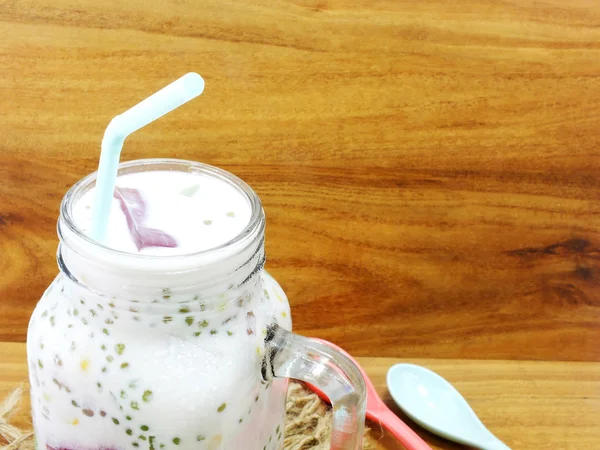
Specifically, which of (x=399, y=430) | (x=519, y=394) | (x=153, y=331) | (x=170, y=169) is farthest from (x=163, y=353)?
(x=519, y=394)

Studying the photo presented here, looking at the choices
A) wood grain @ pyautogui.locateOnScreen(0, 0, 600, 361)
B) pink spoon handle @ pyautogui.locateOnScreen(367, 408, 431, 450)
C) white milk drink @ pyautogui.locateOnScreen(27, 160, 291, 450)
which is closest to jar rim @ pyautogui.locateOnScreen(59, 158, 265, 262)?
white milk drink @ pyautogui.locateOnScreen(27, 160, 291, 450)

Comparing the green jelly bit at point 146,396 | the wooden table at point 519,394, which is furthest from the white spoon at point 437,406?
the green jelly bit at point 146,396

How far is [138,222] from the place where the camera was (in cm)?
41

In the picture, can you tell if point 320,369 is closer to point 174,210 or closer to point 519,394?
point 174,210

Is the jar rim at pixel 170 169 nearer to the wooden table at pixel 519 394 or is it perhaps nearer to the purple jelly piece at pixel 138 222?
the purple jelly piece at pixel 138 222

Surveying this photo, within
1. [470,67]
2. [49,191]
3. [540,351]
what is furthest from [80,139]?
[540,351]

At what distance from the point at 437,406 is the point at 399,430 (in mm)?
64

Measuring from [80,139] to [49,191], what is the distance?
6cm

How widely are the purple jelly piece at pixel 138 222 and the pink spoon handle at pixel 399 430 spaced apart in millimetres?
317

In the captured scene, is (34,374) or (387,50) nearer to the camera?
(34,374)

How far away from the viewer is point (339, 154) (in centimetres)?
67

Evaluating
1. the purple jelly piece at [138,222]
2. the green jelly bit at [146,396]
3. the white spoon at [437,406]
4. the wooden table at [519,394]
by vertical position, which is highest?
the purple jelly piece at [138,222]

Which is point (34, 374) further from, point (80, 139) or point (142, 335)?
point (80, 139)

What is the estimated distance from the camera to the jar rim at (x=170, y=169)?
0.38m
